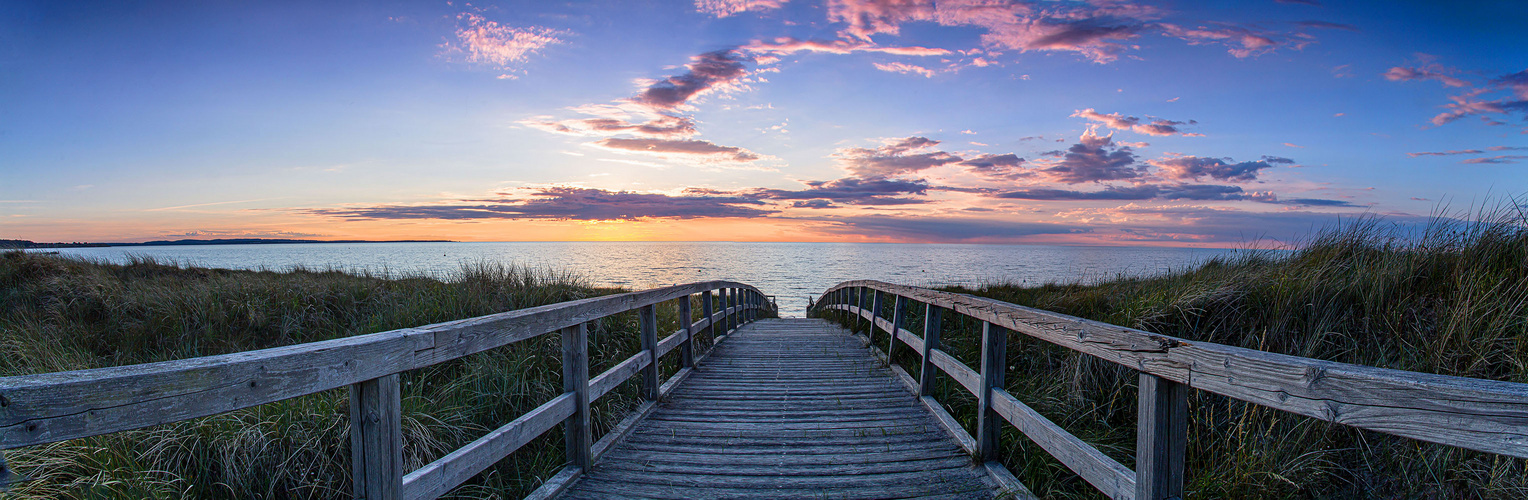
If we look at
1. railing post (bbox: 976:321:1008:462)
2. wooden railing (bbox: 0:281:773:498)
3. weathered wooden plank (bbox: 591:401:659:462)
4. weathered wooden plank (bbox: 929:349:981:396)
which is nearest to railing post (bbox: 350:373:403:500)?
wooden railing (bbox: 0:281:773:498)

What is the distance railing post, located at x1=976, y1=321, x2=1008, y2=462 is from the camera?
3.97 meters

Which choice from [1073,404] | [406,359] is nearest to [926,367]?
[1073,404]

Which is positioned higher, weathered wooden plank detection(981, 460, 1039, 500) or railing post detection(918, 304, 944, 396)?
railing post detection(918, 304, 944, 396)

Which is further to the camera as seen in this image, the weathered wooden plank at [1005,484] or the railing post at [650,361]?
the railing post at [650,361]

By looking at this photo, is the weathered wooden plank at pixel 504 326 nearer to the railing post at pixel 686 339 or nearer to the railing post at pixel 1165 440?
the railing post at pixel 686 339

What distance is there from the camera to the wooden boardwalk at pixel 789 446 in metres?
3.71

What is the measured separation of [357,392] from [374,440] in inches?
8.2

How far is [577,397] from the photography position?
393 centimetres

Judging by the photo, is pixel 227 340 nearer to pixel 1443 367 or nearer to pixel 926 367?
pixel 926 367

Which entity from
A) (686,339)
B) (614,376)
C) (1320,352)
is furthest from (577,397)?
(1320,352)

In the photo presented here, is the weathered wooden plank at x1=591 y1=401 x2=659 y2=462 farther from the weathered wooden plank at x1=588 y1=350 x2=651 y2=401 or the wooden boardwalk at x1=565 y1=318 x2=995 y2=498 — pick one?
the weathered wooden plank at x1=588 y1=350 x2=651 y2=401

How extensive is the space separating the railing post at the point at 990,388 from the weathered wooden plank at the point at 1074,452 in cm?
11

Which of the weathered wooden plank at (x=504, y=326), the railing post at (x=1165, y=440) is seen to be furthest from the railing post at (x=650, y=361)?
the railing post at (x=1165, y=440)

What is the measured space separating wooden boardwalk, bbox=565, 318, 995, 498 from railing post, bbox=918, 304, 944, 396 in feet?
0.67
